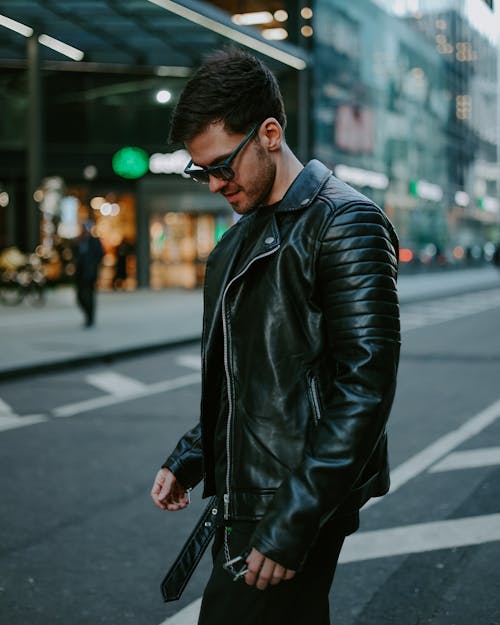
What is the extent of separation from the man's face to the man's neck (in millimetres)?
14

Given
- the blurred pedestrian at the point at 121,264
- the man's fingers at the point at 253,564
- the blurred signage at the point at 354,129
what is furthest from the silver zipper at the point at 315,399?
the blurred signage at the point at 354,129

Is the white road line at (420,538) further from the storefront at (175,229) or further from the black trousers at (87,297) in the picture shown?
the storefront at (175,229)

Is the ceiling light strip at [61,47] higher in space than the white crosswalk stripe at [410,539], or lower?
higher

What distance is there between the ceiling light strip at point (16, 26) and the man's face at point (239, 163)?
67.2ft

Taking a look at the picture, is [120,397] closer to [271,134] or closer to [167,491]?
[167,491]

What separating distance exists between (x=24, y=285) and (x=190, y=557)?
20753 millimetres

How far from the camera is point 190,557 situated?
7.57 ft

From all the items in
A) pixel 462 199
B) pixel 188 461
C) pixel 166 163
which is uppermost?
pixel 166 163

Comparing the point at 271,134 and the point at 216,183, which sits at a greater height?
the point at 271,134

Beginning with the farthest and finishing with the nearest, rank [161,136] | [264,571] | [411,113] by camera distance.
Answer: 1. [411,113]
2. [161,136]
3. [264,571]

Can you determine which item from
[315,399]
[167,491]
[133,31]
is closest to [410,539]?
[167,491]

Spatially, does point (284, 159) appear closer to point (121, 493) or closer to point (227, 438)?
point (227, 438)

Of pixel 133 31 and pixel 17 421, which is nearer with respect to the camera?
pixel 17 421

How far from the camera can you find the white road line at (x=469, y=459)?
21.3 ft
